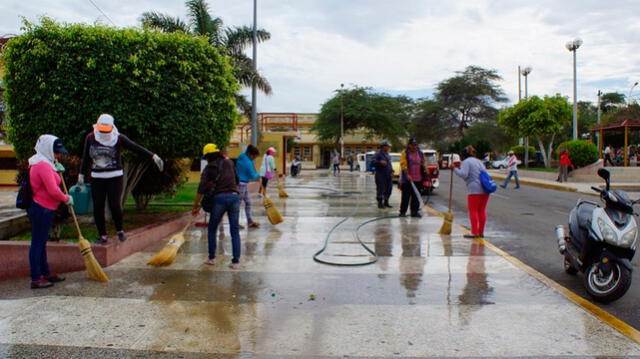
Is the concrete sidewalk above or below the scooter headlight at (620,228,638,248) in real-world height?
below

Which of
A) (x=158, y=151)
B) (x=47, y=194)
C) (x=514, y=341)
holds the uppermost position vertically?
(x=158, y=151)

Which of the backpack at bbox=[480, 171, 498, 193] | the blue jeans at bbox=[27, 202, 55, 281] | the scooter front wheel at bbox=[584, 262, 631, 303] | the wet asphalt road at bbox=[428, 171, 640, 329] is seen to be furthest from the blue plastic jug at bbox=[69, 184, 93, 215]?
the scooter front wheel at bbox=[584, 262, 631, 303]

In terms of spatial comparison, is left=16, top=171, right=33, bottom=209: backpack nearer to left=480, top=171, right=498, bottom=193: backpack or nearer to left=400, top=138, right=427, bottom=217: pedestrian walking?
left=480, top=171, right=498, bottom=193: backpack

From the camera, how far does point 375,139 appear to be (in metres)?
57.7

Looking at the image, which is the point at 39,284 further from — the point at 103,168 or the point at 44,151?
the point at 103,168

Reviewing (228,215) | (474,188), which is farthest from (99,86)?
(474,188)

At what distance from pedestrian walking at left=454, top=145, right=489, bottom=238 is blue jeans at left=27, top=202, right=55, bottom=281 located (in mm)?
5656

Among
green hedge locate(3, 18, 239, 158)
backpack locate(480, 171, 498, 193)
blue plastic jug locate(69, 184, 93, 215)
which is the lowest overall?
blue plastic jug locate(69, 184, 93, 215)

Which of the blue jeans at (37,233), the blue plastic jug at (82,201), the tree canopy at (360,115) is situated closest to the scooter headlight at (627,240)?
the blue jeans at (37,233)

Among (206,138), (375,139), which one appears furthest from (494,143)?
(206,138)

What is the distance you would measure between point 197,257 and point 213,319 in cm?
254

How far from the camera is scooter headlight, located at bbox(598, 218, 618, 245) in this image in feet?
16.1

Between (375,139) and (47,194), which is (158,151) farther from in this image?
(375,139)

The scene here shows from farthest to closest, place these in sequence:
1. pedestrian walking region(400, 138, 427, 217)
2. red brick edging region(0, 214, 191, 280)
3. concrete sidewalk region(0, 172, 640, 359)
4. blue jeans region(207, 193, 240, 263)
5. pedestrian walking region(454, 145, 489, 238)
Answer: pedestrian walking region(400, 138, 427, 217)
pedestrian walking region(454, 145, 489, 238)
blue jeans region(207, 193, 240, 263)
red brick edging region(0, 214, 191, 280)
concrete sidewalk region(0, 172, 640, 359)
